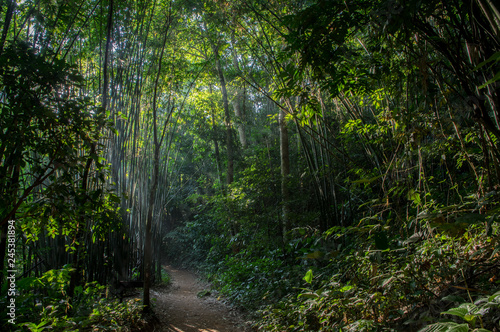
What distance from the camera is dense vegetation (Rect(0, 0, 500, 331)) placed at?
1277mm

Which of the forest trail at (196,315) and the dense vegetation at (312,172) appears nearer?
the dense vegetation at (312,172)

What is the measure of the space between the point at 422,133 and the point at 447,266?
2.48 ft

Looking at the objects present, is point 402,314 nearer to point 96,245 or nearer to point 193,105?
point 96,245

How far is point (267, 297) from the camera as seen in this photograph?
3.61 meters

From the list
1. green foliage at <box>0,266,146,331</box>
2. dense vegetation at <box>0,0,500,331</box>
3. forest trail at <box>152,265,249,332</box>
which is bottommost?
forest trail at <box>152,265,249,332</box>

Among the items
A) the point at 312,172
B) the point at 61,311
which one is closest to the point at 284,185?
the point at 312,172

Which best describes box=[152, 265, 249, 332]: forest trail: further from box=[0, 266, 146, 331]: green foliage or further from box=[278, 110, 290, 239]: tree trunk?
box=[278, 110, 290, 239]: tree trunk

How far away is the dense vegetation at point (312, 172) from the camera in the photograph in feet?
4.19

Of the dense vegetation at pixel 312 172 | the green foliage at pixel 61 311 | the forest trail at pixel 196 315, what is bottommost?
the forest trail at pixel 196 315

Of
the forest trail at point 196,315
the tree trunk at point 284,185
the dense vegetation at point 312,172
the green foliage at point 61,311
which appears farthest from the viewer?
the tree trunk at point 284,185

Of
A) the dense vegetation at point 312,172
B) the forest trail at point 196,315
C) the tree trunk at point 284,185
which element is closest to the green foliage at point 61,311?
the dense vegetation at point 312,172

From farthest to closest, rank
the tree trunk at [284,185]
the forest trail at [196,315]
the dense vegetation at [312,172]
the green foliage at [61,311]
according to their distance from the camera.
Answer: the tree trunk at [284,185] → the forest trail at [196,315] → the green foliage at [61,311] → the dense vegetation at [312,172]

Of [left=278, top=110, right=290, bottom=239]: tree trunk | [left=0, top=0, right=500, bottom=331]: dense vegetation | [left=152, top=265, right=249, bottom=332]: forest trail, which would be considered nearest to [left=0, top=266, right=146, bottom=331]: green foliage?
[left=0, top=0, right=500, bottom=331]: dense vegetation

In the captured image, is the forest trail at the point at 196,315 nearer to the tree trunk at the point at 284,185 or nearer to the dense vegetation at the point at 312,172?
the dense vegetation at the point at 312,172
